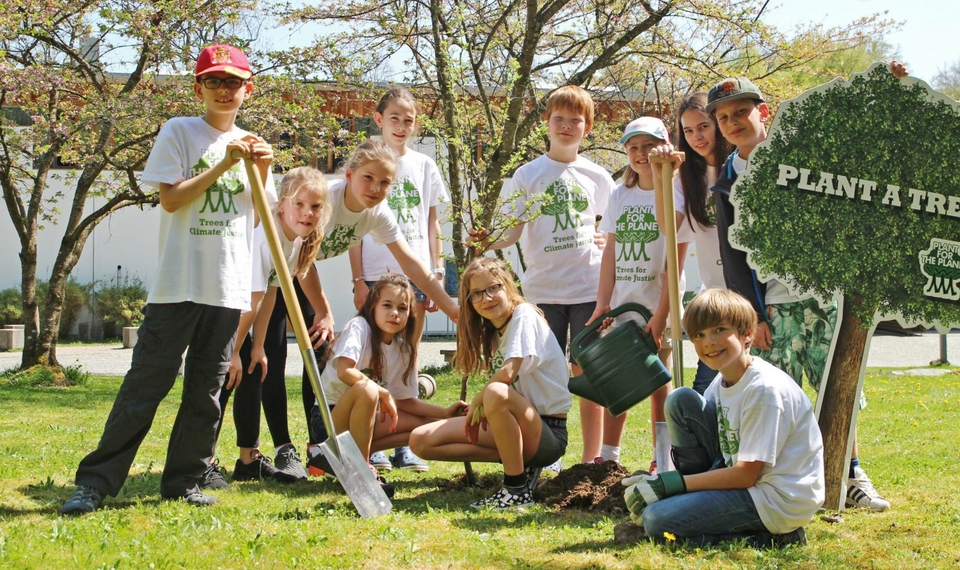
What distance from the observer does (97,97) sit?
37.8ft

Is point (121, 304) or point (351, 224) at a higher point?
point (351, 224)

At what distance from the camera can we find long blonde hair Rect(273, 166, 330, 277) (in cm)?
461

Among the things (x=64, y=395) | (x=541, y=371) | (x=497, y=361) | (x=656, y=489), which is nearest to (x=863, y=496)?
(x=656, y=489)

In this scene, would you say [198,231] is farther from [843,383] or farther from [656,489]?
[843,383]

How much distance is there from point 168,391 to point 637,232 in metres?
2.38

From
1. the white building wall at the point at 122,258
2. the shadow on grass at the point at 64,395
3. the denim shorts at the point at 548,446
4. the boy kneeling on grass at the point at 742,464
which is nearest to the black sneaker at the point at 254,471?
the denim shorts at the point at 548,446

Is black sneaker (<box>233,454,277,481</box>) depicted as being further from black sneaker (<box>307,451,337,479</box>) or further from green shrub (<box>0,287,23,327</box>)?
green shrub (<box>0,287,23,327</box>)

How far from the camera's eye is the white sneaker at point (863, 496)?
4.13 m

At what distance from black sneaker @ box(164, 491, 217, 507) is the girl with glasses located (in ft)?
3.10

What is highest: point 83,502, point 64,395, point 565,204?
point 565,204

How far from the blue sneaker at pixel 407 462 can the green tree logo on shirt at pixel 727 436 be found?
7.16ft

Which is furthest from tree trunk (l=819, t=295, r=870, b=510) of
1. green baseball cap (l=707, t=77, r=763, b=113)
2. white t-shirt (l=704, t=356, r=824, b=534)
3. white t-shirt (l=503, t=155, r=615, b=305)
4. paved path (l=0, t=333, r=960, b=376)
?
paved path (l=0, t=333, r=960, b=376)

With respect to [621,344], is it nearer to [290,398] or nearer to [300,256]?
[300,256]

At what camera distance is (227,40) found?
37.9 feet
